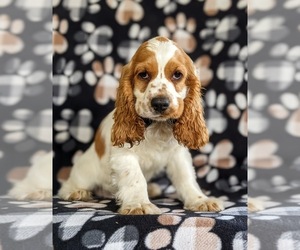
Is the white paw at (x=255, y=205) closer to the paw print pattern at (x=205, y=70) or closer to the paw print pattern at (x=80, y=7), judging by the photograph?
the paw print pattern at (x=205, y=70)

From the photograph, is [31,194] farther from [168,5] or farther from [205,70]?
[168,5]

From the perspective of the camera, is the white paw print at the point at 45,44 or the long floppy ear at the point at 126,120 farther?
the long floppy ear at the point at 126,120

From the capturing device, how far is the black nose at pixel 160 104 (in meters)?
2.14

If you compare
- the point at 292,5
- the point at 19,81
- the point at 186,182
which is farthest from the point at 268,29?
the point at 19,81

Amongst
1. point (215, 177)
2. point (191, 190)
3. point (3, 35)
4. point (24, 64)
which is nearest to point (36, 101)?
point (24, 64)

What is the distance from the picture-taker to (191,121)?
2324 mm

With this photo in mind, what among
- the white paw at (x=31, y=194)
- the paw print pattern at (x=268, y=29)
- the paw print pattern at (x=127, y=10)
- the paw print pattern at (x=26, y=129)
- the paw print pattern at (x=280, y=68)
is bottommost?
the white paw at (x=31, y=194)

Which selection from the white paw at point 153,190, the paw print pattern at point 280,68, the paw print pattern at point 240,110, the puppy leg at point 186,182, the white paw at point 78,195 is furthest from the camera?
the paw print pattern at point 240,110

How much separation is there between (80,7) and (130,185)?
44.1 inches

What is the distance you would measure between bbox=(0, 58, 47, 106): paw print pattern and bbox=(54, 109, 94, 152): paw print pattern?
0.68 m

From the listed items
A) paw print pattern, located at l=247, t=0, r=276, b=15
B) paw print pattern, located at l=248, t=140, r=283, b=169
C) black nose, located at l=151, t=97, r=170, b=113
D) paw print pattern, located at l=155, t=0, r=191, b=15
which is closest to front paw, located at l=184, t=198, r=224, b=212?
paw print pattern, located at l=248, t=140, r=283, b=169

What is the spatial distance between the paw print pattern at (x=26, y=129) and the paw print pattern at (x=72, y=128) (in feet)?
2.24

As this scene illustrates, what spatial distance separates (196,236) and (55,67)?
1.33 m

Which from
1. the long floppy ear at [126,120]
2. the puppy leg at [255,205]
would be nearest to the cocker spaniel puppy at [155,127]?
the long floppy ear at [126,120]
